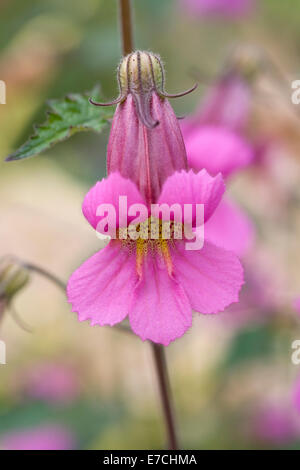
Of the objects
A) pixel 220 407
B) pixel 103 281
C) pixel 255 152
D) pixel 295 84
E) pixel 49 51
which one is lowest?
pixel 220 407

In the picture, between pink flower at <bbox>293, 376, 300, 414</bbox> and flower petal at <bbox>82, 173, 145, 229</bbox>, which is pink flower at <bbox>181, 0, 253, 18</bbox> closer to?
pink flower at <bbox>293, 376, 300, 414</bbox>

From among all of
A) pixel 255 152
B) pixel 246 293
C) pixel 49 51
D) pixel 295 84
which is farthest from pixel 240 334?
pixel 49 51

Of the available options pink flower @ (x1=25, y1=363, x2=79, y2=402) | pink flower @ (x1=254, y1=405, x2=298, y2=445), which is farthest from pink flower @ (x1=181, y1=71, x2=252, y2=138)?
pink flower @ (x1=25, y1=363, x2=79, y2=402)

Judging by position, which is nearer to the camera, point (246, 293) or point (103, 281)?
point (103, 281)

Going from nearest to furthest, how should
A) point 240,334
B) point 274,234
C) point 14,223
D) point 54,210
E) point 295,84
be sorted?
point 295,84, point 240,334, point 274,234, point 54,210, point 14,223

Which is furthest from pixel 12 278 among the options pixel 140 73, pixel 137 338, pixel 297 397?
pixel 137 338

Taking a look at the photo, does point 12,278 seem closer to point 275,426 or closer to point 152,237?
point 152,237

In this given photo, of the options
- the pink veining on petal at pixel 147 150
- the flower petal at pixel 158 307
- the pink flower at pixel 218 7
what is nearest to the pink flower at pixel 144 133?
the pink veining on petal at pixel 147 150
